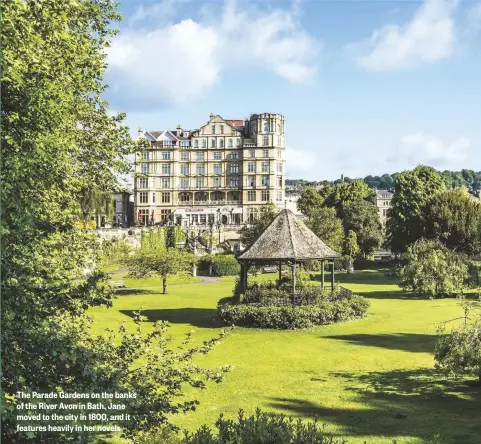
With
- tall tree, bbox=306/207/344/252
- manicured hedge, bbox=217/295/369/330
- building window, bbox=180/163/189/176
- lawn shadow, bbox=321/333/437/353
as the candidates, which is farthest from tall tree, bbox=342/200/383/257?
lawn shadow, bbox=321/333/437/353

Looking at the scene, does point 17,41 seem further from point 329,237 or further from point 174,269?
point 329,237

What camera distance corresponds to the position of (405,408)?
17.6 metres

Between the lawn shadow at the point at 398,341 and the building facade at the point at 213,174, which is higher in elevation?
the building facade at the point at 213,174

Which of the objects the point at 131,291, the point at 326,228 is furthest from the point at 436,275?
the point at 131,291

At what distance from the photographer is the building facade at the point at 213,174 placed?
10206 cm

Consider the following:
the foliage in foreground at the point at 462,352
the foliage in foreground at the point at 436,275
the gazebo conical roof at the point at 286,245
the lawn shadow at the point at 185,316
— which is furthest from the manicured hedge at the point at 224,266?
the foliage in foreground at the point at 462,352

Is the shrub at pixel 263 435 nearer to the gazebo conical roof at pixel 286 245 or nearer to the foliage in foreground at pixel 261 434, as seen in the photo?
the foliage in foreground at pixel 261 434

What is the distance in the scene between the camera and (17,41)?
10484 millimetres

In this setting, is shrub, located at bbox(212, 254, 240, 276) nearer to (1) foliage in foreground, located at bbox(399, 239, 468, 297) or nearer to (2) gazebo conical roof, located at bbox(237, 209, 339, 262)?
(1) foliage in foreground, located at bbox(399, 239, 468, 297)

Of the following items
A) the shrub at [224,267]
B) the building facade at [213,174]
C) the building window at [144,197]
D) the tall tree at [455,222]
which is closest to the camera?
the tall tree at [455,222]

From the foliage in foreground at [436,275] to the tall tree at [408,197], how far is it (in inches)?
1001

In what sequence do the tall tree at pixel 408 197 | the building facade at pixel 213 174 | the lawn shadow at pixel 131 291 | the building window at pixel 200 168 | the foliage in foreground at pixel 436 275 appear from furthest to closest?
Answer: 1. the building window at pixel 200 168
2. the building facade at pixel 213 174
3. the tall tree at pixel 408 197
4. the lawn shadow at pixel 131 291
5. the foliage in foreground at pixel 436 275

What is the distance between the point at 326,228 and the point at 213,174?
42296mm

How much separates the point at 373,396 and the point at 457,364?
9.49ft
